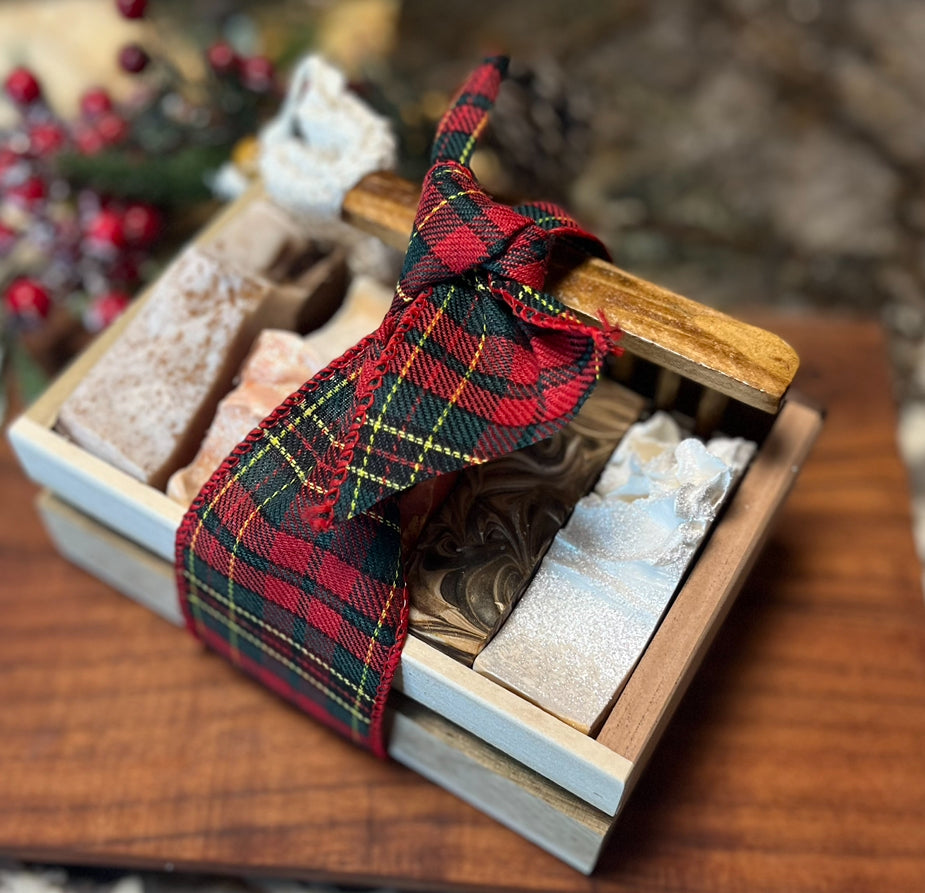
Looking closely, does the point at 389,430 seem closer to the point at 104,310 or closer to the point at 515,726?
the point at 515,726

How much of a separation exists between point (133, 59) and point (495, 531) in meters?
0.44

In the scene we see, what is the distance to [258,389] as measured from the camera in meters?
0.60

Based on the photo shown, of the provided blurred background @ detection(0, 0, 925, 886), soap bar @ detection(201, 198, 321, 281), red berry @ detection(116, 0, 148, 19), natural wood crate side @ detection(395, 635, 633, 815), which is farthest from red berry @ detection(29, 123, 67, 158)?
natural wood crate side @ detection(395, 635, 633, 815)

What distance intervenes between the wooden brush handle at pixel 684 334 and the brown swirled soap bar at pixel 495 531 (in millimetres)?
77

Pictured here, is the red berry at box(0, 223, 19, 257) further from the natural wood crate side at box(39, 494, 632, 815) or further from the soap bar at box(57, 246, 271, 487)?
the natural wood crate side at box(39, 494, 632, 815)

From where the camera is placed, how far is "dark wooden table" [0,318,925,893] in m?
0.62

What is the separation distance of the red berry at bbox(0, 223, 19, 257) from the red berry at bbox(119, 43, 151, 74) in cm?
15

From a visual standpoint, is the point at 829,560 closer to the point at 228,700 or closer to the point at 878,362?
the point at 878,362

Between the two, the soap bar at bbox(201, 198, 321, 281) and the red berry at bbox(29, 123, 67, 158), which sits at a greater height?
the soap bar at bbox(201, 198, 321, 281)

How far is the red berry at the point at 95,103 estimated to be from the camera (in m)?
0.81

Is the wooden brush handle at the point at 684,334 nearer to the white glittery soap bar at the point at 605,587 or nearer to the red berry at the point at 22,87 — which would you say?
the white glittery soap bar at the point at 605,587

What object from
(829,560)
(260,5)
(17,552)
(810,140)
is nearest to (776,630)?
(829,560)

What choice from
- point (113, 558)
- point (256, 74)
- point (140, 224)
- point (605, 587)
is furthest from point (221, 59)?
point (605, 587)

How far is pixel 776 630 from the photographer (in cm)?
69
